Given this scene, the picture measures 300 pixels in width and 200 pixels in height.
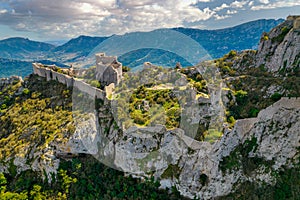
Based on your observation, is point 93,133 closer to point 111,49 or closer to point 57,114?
point 57,114

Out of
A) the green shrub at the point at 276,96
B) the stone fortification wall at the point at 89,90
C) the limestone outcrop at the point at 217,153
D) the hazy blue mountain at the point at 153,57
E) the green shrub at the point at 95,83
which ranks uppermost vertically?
A: the hazy blue mountain at the point at 153,57

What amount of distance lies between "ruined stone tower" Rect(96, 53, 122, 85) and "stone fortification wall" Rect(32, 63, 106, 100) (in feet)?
13.5

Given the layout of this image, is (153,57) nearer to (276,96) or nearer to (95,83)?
(95,83)

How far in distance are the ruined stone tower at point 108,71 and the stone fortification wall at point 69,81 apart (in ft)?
13.5

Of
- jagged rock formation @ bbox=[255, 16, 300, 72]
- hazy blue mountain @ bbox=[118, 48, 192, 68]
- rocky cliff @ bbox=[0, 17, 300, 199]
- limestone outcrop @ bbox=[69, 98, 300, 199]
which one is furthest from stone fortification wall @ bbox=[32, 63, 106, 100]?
jagged rock formation @ bbox=[255, 16, 300, 72]

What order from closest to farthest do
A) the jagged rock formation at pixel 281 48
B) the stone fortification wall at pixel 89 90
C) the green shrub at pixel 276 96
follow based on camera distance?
the green shrub at pixel 276 96, the jagged rock formation at pixel 281 48, the stone fortification wall at pixel 89 90

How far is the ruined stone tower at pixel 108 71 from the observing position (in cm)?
5403

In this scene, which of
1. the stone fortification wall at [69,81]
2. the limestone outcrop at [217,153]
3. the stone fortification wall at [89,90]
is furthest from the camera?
the stone fortification wall at [69,81]

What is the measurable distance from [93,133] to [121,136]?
638cm

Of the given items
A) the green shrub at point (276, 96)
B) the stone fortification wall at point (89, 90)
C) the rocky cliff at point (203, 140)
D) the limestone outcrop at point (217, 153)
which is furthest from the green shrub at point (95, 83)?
the green shrub at point (276, 96)

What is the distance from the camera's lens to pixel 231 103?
40.0 meters

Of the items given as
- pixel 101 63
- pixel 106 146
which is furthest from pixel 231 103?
pixel 101 63

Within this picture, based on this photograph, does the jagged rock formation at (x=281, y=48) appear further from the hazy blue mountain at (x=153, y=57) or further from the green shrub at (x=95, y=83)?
the green shrub at (x=95, y=83)

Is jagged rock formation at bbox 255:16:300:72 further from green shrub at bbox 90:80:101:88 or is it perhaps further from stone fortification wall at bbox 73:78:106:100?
green shrub at bbox 90:80:101:88
